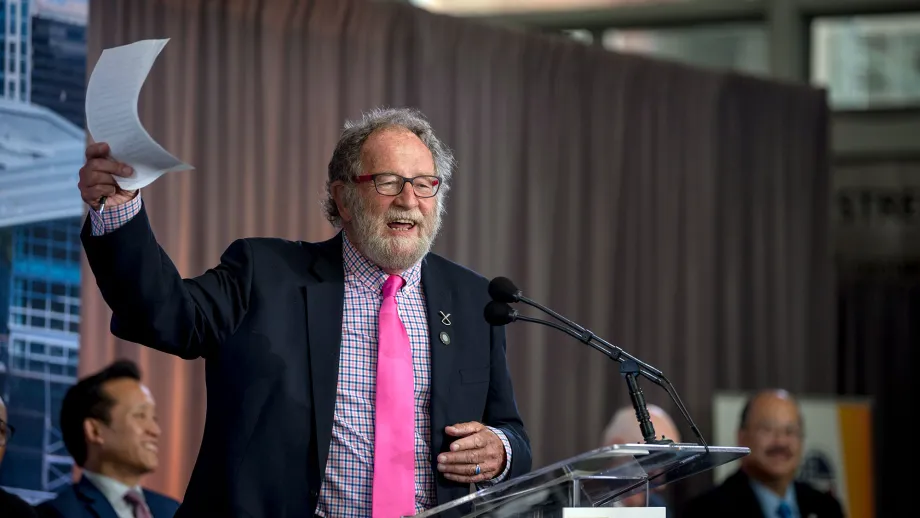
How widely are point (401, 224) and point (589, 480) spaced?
2.07ft

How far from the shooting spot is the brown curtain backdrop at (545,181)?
482 centimetres

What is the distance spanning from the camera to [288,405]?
2236mm

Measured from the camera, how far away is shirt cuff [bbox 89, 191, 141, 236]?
198 cm

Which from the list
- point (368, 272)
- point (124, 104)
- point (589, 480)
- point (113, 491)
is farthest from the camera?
point (113, 491)

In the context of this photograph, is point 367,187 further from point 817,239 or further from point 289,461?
point 817,239

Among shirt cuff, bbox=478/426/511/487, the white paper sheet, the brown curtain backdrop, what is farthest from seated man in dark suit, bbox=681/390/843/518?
the white paper sheet

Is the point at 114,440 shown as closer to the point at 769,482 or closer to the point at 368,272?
the point at 368,272

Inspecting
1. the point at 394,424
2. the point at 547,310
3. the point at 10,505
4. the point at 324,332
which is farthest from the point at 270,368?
the point at 10,505

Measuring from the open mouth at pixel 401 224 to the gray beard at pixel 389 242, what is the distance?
0.04ft

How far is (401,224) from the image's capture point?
94.3 inches

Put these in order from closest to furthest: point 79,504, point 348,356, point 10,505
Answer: point 348,356 → point 10,505 → point 79,504

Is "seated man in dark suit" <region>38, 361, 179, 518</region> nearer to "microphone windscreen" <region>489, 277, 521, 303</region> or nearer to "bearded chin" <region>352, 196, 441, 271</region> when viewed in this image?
"bearded chin" <region>352, 196, 441, 271</region>

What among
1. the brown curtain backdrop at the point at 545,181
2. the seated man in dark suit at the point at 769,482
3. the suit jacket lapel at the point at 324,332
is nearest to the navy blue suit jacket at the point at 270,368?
the suit jacket lapel at the point at 324,332

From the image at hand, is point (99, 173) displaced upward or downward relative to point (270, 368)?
upward
